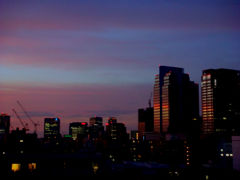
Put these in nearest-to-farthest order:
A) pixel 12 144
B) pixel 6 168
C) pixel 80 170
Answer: pixel 6 168 < pixel 80 170 < pixel 12 144

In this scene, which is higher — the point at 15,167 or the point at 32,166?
the point at 32,166

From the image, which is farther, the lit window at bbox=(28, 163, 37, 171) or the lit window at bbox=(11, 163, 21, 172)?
the lit window at bbox=(28, 163, 37, 171)

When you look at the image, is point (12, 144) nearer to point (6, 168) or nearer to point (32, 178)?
point (6, 168)

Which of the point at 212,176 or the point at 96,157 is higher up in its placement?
the point at 96,157

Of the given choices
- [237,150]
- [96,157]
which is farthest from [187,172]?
[96,157]

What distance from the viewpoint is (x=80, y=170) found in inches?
2388

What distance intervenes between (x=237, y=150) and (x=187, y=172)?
19.8 m

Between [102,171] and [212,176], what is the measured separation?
144 ft

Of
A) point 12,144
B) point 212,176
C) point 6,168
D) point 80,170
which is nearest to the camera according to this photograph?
point 6,168

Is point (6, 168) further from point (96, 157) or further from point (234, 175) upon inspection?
point (234, 175)

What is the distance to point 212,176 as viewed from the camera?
91062 mm

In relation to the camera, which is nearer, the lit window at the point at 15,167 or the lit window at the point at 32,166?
the lit window at the point at 15,167

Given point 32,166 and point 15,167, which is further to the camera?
→ point 32,166

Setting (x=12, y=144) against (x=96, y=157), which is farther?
(x=12, y=144)
